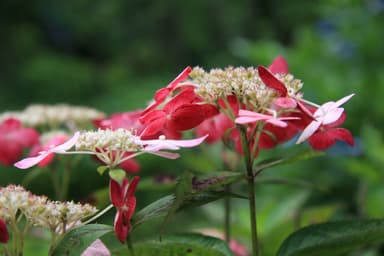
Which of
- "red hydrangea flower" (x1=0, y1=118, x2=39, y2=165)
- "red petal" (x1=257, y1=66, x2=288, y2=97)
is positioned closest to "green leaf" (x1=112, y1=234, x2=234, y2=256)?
"red petal" (x1=257, y1=66, x2=288, y2=97)

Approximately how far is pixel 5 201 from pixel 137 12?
331 centimetres

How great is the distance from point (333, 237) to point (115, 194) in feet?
0.55

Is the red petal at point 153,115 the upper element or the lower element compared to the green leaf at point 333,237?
upper

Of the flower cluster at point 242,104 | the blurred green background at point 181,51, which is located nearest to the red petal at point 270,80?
the flower cluster at point 242,104

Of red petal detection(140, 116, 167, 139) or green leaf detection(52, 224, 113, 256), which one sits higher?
red petal detection(140, 116, 167, 139)

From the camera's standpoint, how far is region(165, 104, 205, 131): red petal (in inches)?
20.2

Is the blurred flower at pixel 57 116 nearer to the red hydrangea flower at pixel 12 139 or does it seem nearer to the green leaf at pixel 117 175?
the red hydrangea flower at pixel 12 139

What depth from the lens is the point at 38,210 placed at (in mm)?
440

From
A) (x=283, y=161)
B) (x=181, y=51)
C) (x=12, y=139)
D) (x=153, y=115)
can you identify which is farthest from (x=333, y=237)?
(x=181, y=51)

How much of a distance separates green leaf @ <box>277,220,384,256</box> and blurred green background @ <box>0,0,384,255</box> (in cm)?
105

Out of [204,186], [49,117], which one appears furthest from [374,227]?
[49,117]

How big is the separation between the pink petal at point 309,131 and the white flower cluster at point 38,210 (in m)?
0.17

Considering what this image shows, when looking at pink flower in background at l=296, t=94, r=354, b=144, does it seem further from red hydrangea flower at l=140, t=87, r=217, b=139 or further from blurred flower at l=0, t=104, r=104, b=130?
blurred flower at l=0, t=104, r=104, b=130

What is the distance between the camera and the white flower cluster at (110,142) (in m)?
0.45
